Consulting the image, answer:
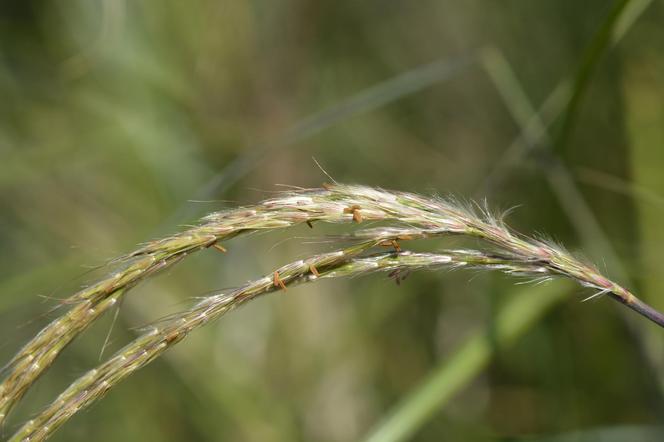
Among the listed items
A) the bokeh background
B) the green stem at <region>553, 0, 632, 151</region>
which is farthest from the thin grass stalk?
the bokeh background

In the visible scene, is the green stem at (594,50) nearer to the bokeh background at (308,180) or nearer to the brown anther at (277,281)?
the bokeh background at (308,180)

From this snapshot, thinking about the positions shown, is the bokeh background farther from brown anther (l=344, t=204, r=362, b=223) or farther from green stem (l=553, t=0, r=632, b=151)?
brown anther (l=344, t=204, r=362, b=223)

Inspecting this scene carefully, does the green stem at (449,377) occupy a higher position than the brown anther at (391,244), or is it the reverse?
the green stem at (449,377)

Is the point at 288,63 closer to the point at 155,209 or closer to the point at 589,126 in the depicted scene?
the point at 155,209

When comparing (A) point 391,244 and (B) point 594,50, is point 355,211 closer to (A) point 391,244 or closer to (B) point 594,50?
(A) point 391,244

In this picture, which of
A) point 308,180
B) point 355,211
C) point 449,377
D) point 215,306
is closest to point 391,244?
point 355,211

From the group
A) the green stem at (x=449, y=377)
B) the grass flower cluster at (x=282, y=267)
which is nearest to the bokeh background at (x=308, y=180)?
the green stem at (x=449, y=377)

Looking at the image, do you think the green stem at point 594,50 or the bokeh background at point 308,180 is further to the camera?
the bokeh background at point 308,180
